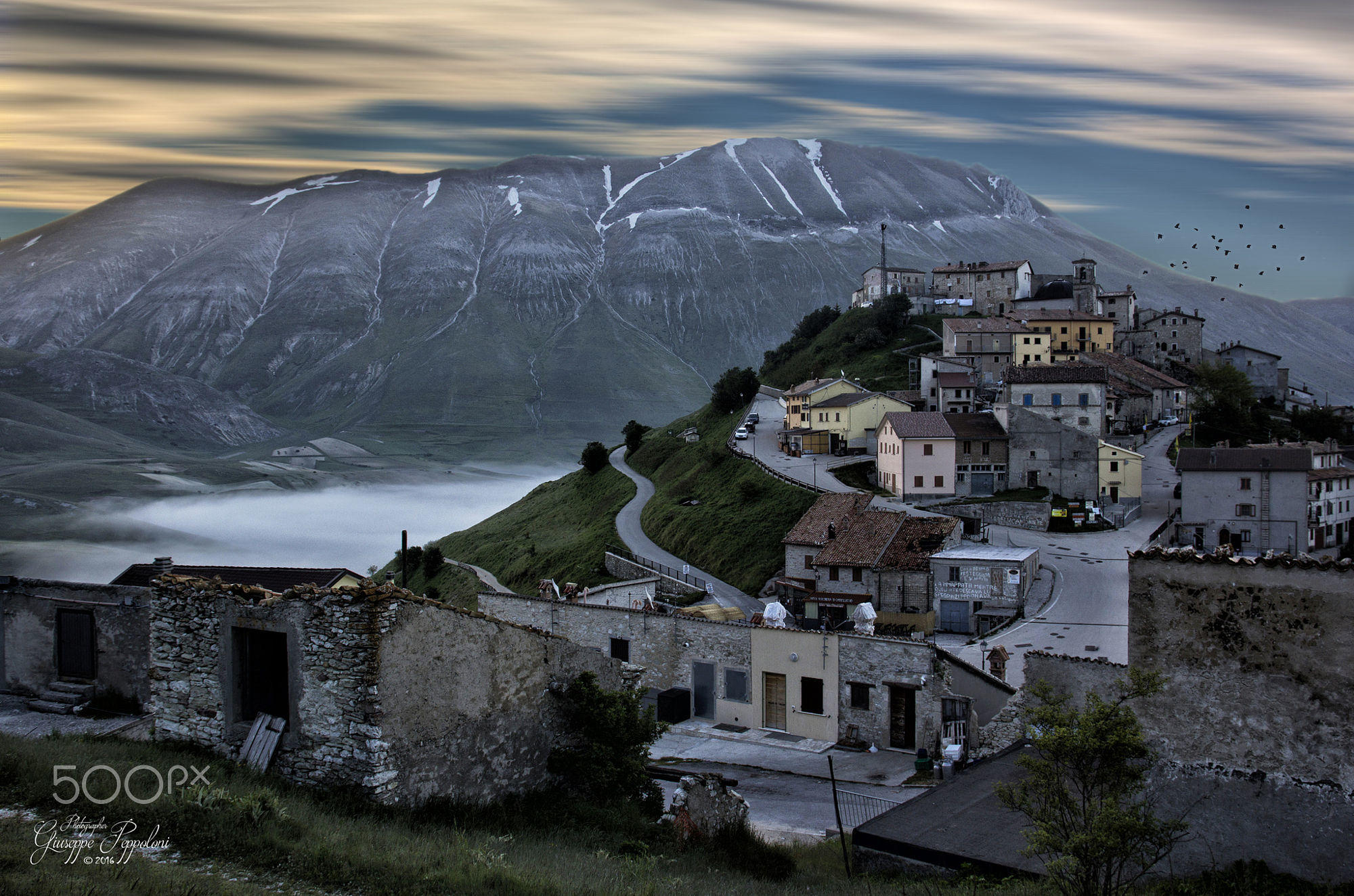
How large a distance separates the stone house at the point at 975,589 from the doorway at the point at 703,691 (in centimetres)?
2228

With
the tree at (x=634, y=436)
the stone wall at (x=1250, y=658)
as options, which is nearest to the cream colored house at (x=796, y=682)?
the stone wall at (x=1250, y=658)

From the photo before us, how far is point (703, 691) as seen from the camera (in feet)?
91.3

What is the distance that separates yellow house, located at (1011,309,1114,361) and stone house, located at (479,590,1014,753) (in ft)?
267

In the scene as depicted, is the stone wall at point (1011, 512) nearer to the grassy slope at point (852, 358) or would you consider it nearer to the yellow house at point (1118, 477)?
the yellow house at point (1118, 477)

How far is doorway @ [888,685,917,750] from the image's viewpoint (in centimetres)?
2450

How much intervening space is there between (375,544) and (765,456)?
373 ft

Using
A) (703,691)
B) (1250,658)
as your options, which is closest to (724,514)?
(703,691)

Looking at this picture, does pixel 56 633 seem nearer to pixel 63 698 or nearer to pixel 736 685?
pixel 63 698

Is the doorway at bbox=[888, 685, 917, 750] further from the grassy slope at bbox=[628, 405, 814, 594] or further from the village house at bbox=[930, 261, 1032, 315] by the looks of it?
the village house at bbox=[930, 261, 1032, 315]

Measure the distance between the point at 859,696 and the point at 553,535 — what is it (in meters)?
60.6

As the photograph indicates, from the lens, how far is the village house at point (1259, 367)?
372 ft

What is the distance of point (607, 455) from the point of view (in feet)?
352

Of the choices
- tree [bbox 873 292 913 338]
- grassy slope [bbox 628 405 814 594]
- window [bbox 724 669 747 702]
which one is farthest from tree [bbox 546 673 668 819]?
tree [bbox 873 292 913 338]

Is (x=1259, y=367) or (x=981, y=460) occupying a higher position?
(x=1259, y=367)
